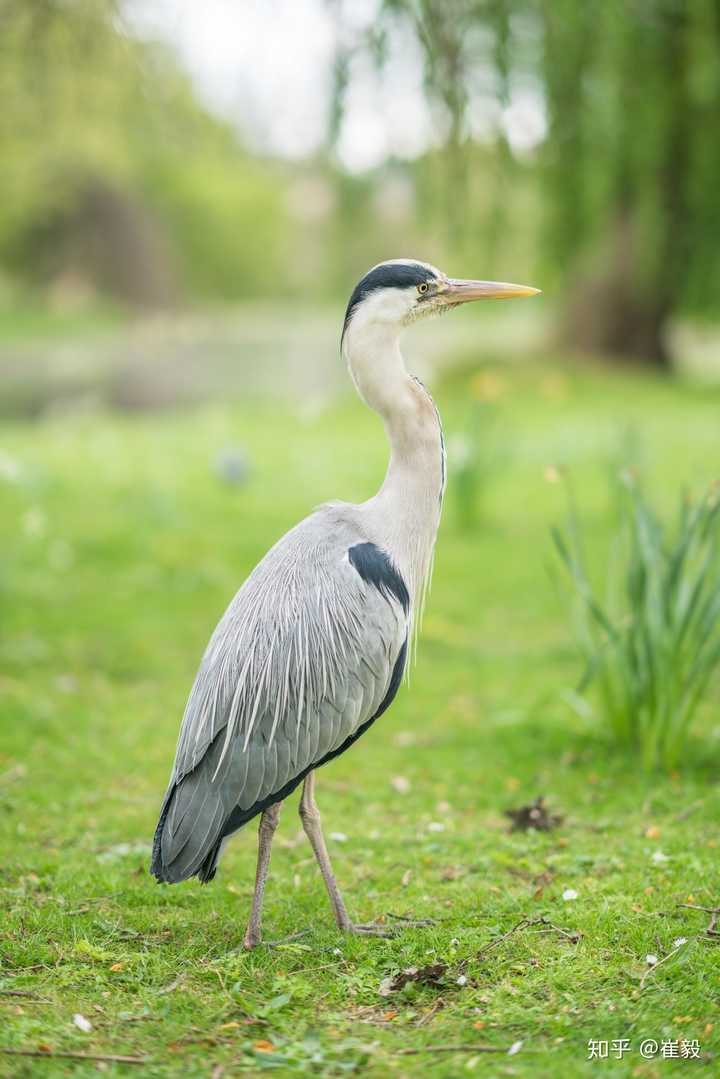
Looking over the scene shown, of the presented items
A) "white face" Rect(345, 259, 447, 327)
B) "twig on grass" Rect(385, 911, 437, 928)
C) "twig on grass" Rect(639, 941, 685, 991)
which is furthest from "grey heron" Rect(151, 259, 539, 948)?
"twig on grass" Rect(639, 941, 685, 991)

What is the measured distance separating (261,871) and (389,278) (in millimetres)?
1962

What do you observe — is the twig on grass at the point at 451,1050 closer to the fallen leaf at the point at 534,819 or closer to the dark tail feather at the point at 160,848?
the dark tail feather at the point at 160,848

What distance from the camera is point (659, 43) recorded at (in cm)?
733

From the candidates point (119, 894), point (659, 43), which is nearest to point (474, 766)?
point (119, 894)

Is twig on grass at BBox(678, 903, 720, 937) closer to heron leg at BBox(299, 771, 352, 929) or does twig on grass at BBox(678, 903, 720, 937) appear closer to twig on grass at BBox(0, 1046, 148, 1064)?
heron leg at BBox(299, 771, 352, 929)

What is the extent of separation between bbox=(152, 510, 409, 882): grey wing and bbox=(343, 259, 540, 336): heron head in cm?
71

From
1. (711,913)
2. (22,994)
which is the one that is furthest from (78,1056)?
(711,913)

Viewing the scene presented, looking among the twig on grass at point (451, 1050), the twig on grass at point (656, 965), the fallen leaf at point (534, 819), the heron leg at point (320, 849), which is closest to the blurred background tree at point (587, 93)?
the fallen leaf at point (534, 819)

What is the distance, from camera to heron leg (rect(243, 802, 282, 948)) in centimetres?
358

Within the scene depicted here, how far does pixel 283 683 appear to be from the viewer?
12.1 ft

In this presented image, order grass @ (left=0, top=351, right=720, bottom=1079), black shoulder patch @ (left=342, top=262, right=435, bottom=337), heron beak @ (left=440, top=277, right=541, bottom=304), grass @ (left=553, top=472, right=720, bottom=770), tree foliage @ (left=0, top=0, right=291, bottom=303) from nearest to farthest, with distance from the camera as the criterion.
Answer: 1. grass @ (left=0, top=351, right=720, bottom=1079)
2. black shoulder patch @ (left=342, top=262, right=435, bottom=337)
3. heron beak @ (left=440, top=277, right=541, bottom=304)
4. grass @ (left=553, top=472, right=720, bottom=770)
5. tree foliage @ (left=0, top=0, right=291, bottom=303)

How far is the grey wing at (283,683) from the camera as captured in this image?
3600 mm

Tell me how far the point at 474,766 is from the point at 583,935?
193 cm

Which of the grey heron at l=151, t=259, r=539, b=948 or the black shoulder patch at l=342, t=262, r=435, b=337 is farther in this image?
the black shoulder patch at l=342, t=262, r=435, b=337
